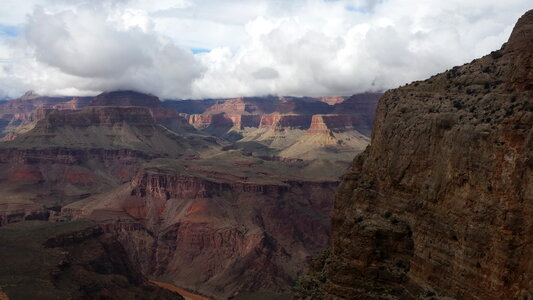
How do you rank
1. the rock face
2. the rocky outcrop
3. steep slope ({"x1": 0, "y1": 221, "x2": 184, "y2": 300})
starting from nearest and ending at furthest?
the rock face → steep slope ({"x1": 0, "y1": 221, "x2": 184, "y2": 300}) → the rocky outcrop

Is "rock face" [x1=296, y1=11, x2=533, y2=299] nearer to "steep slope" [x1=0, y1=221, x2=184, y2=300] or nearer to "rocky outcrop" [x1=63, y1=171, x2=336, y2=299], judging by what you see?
"steep slope" [x1=0, y1=221, x2=184, y2=300]

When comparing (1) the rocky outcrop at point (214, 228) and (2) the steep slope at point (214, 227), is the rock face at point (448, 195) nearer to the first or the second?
(2) the steep slope at point (214, 227)

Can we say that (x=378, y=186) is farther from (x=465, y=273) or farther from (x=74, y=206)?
(x=74, y=206)

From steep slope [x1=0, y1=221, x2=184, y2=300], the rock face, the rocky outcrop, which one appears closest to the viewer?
the rock face

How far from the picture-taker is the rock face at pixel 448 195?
108ft

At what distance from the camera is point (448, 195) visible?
126 feet

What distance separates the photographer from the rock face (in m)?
33.0

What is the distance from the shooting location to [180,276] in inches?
5866

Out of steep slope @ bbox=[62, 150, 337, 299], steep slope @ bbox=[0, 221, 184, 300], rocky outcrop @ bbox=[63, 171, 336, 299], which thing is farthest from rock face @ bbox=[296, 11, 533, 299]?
rocky outcrop @ bbox=[63, 171, 336, 299]

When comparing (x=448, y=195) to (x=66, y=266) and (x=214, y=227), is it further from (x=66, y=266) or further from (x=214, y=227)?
(x=214, y=227)

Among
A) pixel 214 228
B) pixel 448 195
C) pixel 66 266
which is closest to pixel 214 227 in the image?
pixel 214 228

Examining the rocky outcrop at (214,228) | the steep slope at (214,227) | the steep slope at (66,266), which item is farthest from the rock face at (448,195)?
the rocky outcrop at (214,228)

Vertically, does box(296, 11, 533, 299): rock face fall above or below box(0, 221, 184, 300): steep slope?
above

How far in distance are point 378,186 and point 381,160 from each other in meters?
2.38
